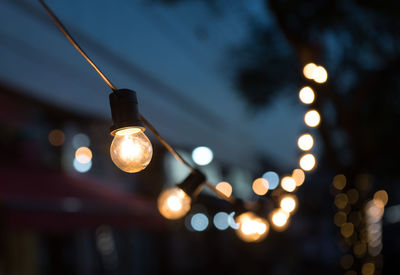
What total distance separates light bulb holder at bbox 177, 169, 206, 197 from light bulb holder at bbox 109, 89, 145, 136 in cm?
95

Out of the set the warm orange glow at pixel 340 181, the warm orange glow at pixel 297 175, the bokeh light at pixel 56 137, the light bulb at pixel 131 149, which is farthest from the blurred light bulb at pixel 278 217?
the bokeh light at pixel 56 137

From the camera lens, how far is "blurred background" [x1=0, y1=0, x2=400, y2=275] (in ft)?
19.2

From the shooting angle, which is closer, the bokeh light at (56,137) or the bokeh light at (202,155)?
the bokeh light at (56,137)

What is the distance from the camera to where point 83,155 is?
11.0 m

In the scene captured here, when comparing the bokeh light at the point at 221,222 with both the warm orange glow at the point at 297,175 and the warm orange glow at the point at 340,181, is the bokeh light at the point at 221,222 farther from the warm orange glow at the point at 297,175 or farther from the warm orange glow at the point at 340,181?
the warm orange glow at the point at 297,175

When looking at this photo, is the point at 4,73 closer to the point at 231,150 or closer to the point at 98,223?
the point at 98,223

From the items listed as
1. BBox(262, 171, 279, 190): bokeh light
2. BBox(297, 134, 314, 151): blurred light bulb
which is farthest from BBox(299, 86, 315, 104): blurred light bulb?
BBox(262, 171, 279, 190): bokeh light

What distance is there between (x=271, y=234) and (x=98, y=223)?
66.5 ft

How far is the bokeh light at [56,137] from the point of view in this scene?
10.2 m

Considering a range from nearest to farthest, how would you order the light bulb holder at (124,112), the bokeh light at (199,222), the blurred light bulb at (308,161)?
the light bulb holder at (124,112) → the blurred light bulb at (308,161) → the bokeh light at (199,222)

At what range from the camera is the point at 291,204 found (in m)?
4.88

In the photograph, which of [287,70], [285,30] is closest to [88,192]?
[285,30]

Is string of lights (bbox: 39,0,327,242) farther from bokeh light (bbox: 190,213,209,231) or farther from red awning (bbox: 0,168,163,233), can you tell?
bokeh light (bbox: 190,213,209,231)

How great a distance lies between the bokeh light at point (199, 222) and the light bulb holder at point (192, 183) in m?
13.6
